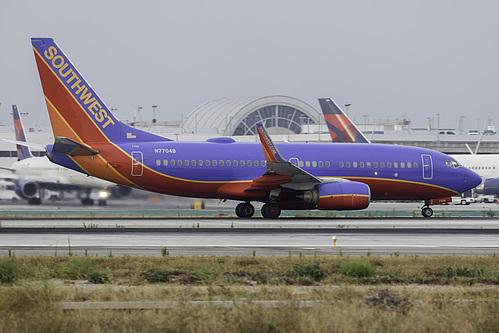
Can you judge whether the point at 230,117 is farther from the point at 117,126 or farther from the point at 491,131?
the point at 117,126

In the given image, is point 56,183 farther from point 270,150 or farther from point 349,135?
point 349,135

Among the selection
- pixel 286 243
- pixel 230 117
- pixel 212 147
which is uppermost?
pixel 230 117

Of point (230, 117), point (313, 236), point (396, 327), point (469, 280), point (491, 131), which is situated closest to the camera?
point (396, 327)

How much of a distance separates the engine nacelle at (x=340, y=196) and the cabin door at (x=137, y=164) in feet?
27.9

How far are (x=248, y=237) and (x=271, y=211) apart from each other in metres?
10.3

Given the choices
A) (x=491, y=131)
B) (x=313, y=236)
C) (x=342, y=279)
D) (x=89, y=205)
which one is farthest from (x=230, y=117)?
(x=342, y=279)

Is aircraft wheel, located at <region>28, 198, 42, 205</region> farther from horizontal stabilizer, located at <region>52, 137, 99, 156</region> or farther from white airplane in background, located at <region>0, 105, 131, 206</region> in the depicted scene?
horizontal stabilizer, located at <region>52, 137, 99, 156</region>

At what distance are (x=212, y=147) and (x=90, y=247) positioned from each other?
15662 millimetres

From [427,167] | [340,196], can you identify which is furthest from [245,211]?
[427,167]

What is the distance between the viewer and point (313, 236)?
27.5 meters

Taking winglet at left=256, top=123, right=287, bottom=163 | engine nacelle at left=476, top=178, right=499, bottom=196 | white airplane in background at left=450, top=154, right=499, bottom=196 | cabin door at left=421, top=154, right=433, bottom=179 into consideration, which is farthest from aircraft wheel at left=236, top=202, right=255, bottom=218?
white airplane in background at left=450, top=154, right=499, bottom=196

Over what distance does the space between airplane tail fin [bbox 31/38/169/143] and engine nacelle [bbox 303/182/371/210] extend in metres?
10.8

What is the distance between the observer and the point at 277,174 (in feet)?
119

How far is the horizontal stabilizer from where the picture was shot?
114 feet
